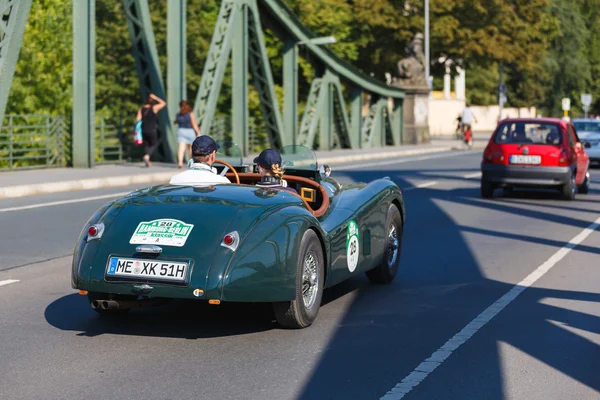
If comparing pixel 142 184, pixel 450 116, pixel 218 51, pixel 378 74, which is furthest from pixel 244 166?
pixel 450 116

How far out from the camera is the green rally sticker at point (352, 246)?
8.41m

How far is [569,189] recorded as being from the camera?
19.6 m

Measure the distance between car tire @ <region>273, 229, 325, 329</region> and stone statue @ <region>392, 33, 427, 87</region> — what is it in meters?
43.8

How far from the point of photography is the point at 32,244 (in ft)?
40.9

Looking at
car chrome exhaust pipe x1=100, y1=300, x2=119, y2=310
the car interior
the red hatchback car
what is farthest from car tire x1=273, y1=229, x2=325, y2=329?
the red hatchback car

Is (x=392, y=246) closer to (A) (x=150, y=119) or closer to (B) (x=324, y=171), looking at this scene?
(B) (x=324, y=171)

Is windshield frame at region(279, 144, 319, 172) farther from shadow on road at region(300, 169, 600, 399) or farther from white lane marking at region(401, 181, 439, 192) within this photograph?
white lane marking at region(401, 181, 439, 192)

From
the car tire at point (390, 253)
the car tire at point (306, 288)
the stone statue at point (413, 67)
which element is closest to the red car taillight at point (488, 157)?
the car tire at point (390, 253)

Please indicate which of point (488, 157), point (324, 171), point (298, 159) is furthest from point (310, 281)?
point (488, 157)

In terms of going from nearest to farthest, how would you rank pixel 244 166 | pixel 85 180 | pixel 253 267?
pixel 253 267 → pixel 244 166 → pixel 85 180

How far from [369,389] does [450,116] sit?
84551mm

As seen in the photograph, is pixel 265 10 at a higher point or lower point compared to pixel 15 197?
higher

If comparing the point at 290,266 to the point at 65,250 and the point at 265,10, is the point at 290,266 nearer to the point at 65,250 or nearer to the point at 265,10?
the point at 65,250

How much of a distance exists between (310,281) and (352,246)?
976 mm
